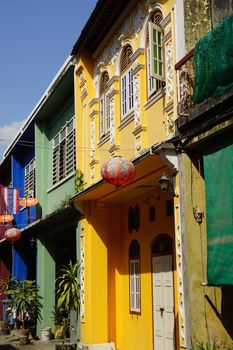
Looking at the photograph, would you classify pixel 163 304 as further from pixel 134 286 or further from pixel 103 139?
pixel 103 139

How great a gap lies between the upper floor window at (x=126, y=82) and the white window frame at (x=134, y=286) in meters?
3.83

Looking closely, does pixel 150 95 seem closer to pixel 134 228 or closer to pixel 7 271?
pixel 134 228

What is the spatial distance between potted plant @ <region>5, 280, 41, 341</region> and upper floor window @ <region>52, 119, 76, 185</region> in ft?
13.1

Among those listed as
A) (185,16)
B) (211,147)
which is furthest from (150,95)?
(211,147)

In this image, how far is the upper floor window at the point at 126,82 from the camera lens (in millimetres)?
11828

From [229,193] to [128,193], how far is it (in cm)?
548

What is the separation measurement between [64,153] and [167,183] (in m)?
8.04

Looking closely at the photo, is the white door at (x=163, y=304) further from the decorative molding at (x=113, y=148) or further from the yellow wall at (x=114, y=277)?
the decorative molding at (x=113, y=148)

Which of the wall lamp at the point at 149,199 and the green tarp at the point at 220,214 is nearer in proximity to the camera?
the green tarp at the point at 220,214

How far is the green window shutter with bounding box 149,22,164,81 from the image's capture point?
9984mm

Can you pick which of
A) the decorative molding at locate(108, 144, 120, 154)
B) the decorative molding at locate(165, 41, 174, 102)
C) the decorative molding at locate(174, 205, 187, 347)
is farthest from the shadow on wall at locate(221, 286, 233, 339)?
the decorative molding at locate(108, 144, 120, 154)

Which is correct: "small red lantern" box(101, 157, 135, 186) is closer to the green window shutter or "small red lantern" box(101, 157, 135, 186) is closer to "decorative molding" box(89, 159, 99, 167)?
the green window shutter

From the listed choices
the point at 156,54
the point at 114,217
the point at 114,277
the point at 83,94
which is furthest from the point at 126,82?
the point at 114,277

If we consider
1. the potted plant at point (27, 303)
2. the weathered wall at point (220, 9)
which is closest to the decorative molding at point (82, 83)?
the weathered wall at point (220, 9)
